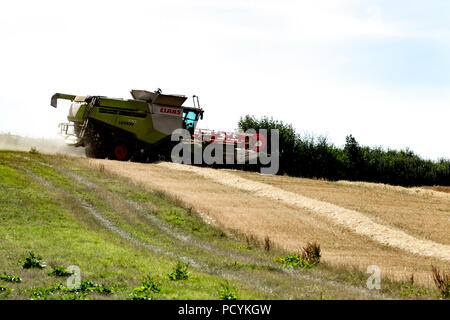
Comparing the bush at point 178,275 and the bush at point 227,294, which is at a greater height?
the bush at point 227,294

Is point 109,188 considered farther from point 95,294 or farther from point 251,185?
point 95,294

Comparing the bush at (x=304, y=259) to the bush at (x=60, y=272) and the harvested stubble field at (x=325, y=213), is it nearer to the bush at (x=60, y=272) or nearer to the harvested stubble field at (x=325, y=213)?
the harvested stubble field at (x=325, y=213)

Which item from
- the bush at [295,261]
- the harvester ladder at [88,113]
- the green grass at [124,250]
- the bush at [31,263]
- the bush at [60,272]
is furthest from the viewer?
the harvester ladder at [88,113]

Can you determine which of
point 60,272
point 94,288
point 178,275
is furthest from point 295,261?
point 94,288

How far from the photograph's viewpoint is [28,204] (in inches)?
913

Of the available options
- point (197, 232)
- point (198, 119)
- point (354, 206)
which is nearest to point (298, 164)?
point (198, 119)

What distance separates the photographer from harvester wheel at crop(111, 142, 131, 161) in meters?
37.8

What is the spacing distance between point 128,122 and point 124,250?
2010 centimetres

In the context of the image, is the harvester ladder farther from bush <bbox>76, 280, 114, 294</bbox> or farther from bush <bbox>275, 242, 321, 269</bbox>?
bush <bbox>76, 280, 114, 294</bbox>

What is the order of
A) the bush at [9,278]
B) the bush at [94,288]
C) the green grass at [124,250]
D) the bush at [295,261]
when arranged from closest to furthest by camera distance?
the bush at [94,288], the green grass at [124,250], the bush at [9,278], the bush at [295,261]

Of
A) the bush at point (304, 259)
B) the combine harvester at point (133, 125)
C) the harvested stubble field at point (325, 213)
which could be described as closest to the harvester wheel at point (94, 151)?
the combine harvester at point (133, 125)

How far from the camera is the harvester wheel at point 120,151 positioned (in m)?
37.8

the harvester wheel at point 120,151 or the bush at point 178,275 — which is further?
the harvester wheel at point 120,151

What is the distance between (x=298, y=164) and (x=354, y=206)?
1528 cm
